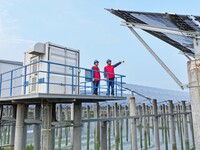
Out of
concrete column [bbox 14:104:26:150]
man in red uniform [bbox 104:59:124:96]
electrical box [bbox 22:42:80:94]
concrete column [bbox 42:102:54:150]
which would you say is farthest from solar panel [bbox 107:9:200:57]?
concrete column [bbox 14:104:26:150]

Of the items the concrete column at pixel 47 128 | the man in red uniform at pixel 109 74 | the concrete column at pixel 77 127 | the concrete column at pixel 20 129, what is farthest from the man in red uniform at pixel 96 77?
the concrete column at pixel 20 129

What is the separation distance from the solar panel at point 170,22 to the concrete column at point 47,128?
4.07 meters

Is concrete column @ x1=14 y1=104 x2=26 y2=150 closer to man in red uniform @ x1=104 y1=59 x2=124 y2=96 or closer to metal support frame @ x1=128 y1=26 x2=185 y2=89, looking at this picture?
man in red uniform @ x1=104 y1=59 x2=124 y2=96

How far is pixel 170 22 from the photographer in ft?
22.1

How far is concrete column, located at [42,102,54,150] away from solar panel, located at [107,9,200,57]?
4.07 meters

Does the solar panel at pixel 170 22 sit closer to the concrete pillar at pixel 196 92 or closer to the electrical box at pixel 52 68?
the concrete pillar at pixel 196 92

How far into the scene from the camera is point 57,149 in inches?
771

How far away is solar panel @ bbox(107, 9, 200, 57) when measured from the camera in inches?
246

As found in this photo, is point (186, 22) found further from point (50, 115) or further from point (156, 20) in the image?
point (50, 115)

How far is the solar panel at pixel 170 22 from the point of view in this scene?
20.5ft

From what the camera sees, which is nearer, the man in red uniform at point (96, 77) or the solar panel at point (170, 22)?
the solar panel at point (170, 22)

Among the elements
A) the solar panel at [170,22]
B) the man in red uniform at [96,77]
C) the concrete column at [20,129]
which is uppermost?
the solar panel at [170,22]

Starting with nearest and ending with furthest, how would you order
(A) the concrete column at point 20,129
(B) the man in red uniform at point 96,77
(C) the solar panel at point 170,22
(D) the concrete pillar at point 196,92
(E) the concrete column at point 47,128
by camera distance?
(D) the concrete pillar at point 196,92
(C) the solar panel at point 170,22
(E) the concrete column at point 47,128
(A) the concrete column at point 20,129
(B) the man in red uniform at point 96,77

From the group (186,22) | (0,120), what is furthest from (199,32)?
(0,120)
